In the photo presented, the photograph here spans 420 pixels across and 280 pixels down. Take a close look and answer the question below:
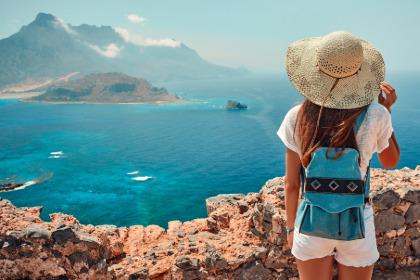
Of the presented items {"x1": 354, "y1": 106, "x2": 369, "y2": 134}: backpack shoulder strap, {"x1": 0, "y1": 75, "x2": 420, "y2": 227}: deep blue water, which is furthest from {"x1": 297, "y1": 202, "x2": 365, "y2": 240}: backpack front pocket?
{"x1": 0, "y1": 75, "x2": 420, "y2": 227}: deep blue water

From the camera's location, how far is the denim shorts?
9.34 feet

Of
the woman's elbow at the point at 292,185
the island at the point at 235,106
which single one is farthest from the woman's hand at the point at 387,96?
the island at the point at 235,106

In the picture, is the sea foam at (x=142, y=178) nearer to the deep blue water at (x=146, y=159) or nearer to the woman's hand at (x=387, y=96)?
the deep blue water at (x=146, y=159)

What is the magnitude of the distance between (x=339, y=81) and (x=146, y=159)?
69.8 metres

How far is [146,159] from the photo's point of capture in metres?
70.8

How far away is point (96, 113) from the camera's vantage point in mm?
142375

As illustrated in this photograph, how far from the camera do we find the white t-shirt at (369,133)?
271 cm

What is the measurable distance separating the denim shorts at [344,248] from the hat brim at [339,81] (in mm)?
974

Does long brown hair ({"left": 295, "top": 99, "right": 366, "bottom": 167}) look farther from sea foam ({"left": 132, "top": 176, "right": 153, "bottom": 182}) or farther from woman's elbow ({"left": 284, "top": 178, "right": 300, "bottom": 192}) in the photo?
sea foam ({"left": 132, "top": 176, "right": 153, "bottom": 182})

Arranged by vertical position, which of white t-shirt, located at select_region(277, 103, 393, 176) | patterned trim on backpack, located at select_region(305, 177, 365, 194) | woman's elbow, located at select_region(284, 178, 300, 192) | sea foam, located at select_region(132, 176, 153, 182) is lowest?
sea foam, located at select_region(132, 176, 153, 182)

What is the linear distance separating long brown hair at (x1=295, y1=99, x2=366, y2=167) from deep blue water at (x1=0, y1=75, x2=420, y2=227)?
41.5m

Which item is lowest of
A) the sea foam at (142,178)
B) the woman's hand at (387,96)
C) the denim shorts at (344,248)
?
the sea foam at (142,178)

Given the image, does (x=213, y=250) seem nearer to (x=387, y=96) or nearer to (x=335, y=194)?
(x=335, y=194)

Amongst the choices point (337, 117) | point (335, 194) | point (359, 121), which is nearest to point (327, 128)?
point (337, 117)
